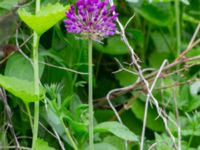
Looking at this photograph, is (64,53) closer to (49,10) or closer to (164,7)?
(49,10)

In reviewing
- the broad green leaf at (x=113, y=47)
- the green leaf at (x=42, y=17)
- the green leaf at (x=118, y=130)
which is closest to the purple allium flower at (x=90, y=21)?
the green leaf at (x=42, y=17)

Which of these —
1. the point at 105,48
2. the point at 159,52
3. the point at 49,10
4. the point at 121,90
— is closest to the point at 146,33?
the point at 159,52

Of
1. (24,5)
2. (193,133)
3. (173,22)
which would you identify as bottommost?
(193,133)

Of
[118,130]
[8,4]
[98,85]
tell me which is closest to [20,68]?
[8,4]

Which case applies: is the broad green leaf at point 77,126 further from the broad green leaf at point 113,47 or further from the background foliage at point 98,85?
the broad green leaf at point 113,47

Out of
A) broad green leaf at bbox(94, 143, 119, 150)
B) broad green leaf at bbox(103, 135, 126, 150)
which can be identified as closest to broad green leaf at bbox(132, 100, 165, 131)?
broad green leaf at bbox(103, 135, 126, 150)
